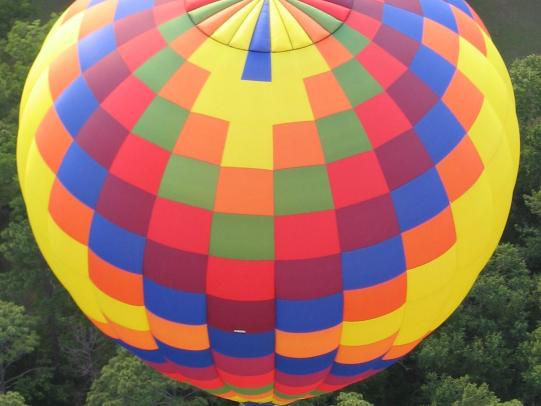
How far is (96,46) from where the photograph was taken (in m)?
12.2

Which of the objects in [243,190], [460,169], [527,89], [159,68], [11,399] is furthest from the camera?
[527,89]

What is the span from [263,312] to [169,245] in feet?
5.19

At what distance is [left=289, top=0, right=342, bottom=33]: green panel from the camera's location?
38.1ft

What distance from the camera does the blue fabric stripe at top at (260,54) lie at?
11141mm

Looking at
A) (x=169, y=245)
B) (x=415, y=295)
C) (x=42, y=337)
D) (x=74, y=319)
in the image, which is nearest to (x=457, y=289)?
(x=415, y=295)

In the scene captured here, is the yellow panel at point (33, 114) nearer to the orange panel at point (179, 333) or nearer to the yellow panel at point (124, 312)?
the yellow panel at point (124, 312)

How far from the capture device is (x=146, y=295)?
12.0 m

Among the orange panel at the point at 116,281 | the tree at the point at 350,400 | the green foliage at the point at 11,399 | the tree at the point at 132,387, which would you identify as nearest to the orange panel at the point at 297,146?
the orange panel at the point at 116,281

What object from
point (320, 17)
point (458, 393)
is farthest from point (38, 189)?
point (458, 393)

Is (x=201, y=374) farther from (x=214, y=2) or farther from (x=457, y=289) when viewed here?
(x=214, y=2)

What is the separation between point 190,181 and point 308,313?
8.06ft

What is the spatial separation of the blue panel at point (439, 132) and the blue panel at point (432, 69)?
0.89 ft

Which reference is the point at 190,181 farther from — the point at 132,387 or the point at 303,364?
the point at 132,387

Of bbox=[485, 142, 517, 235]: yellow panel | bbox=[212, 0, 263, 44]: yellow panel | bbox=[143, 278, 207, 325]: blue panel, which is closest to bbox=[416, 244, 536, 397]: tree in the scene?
bbox=[485, 142, 517, 235]: yellow panel
